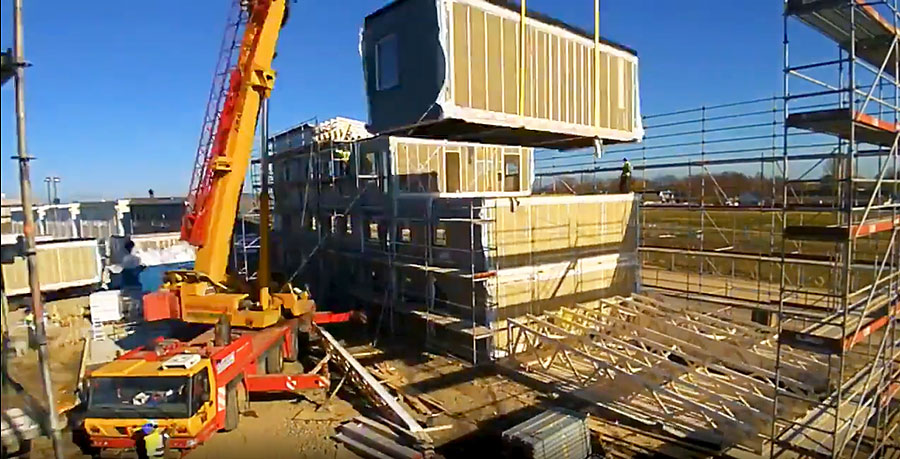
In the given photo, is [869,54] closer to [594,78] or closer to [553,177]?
[594,78]

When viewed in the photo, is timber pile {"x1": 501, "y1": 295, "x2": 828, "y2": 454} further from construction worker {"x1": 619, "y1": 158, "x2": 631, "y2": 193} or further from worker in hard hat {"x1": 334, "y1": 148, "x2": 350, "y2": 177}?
worker in hard hat {"x1": 334, "y1": 148, "x2": 350, "y2": 177}

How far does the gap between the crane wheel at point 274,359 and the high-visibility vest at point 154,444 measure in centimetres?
453

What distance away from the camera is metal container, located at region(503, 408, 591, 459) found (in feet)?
27.8

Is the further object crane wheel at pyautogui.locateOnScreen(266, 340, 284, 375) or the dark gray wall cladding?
crane wheel at pyautogui.locateOnScreen(266, 340, 284, 375)

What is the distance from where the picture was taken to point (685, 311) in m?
14.0

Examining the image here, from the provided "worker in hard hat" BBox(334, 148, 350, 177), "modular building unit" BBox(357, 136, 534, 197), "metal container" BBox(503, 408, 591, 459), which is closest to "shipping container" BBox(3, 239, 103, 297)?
"worker in hard hat" BBox(334, 148, 350, 177)

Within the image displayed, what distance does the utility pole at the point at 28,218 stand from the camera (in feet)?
10.9

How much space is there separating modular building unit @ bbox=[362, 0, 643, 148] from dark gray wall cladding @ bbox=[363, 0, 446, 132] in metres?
0.02

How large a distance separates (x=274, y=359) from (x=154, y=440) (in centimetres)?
480

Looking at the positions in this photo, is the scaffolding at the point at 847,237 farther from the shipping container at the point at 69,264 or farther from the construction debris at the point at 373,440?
the shipping container at the point at 69,264

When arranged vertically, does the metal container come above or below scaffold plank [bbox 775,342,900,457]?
below

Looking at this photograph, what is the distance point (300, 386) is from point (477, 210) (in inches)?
238

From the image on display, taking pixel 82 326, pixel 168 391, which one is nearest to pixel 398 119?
pixel 168 391

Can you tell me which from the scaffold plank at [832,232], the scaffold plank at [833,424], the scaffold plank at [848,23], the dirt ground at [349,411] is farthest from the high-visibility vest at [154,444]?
the scaffold plank at [848,23]
